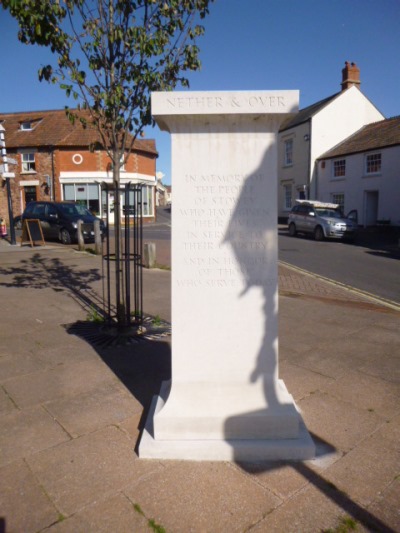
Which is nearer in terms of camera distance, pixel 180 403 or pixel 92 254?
pixel 180 403

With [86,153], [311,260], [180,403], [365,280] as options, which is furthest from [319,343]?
[86,153]

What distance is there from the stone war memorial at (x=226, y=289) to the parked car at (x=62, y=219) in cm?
1375

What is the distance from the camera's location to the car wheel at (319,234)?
20891mm

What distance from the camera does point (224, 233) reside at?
2.87 m

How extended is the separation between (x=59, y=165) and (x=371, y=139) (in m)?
21.9

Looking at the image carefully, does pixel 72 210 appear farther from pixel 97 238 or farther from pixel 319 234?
pixel 319 234

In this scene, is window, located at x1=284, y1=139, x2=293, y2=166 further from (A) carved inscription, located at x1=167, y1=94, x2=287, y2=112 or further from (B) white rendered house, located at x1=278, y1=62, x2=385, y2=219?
(A) carved inscription, located at x1=167, y1=94, x2=287, y2=112

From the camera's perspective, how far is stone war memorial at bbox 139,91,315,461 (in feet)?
9.14

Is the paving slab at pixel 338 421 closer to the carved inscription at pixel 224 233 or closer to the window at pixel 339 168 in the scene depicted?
the carved inscription at pixel 224 233

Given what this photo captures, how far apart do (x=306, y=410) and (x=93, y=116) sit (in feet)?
14.0

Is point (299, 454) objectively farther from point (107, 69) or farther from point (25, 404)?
point (107, 69)

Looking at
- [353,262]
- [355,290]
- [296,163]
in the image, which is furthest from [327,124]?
[355,290]

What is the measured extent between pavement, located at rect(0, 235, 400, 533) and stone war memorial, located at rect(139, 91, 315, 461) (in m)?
0.19

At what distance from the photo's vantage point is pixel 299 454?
280cm
